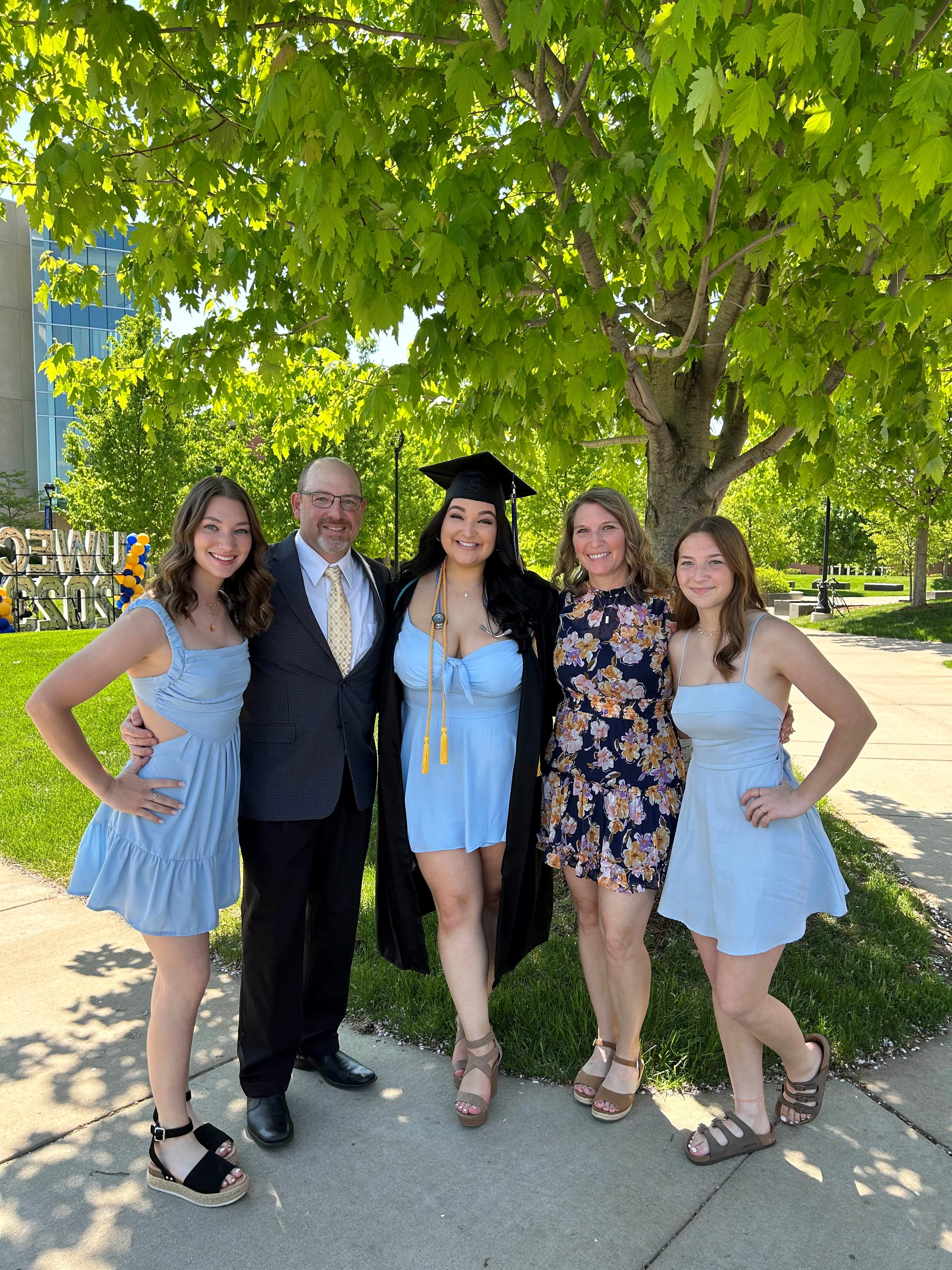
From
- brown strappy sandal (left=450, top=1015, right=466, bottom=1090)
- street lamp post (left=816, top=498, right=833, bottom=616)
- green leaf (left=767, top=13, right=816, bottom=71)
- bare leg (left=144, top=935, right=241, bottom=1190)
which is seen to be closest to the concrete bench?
street lamp post (left=816, top=498, right=833, bottom=616)

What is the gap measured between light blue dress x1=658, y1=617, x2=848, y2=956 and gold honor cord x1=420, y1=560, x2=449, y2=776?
84 cm

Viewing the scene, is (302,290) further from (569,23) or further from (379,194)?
(569,23)

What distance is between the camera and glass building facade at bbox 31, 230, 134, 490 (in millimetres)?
51000

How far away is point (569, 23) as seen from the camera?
3.35m

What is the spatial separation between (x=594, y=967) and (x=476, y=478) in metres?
1.90

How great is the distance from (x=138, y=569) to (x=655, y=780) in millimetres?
23404

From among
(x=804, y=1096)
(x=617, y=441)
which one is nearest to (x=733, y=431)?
(x=617, y=441)

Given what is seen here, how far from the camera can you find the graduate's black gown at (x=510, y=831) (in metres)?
3.29

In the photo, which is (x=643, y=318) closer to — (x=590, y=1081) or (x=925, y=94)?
(x=925, y=94)

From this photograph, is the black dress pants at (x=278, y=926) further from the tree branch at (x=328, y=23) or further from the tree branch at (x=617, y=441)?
the tree branch at (x=328, y=23)

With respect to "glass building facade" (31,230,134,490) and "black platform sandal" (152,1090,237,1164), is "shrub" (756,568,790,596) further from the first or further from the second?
"glass building facade" (31,230,134,490)

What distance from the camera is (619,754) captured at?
10.4 ft

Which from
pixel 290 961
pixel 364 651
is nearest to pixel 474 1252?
pixel 290 961

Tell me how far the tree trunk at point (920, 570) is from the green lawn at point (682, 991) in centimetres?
2225
